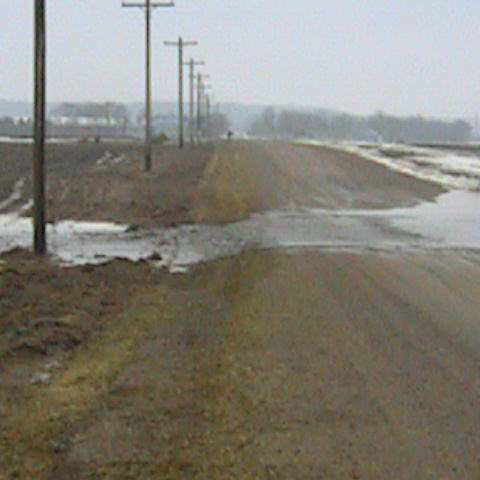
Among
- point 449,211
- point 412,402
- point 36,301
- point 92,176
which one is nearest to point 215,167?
point 92,176

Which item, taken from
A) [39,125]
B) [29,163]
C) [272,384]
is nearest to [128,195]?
[39,125]

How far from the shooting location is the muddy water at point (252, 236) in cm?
1761

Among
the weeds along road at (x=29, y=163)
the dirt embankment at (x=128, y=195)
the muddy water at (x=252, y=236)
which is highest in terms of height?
the weeds along road at (x=29, y=163)

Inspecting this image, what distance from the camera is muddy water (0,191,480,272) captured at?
17.6 m

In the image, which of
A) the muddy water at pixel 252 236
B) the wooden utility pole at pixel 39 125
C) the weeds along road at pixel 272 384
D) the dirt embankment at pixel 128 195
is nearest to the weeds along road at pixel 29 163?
the dirt embankment at pixel 128 195

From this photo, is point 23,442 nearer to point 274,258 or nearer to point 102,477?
point 102,477

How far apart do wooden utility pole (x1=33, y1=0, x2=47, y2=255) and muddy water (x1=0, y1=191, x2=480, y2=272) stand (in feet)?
1.55

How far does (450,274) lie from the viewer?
50.0 ft

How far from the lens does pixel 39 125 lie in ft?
59.1

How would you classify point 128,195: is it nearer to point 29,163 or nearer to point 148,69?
point 148,69

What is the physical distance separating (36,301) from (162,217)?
12207 millimetres

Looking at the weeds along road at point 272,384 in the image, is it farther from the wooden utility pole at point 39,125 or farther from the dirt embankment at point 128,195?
the dirt embankment at point 128,195

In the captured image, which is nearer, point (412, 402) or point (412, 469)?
point (412, 469)

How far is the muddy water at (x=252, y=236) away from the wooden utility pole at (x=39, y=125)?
47 centimetres
